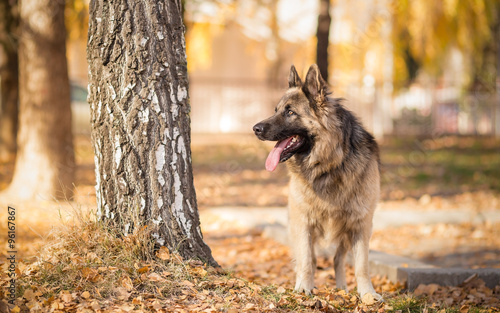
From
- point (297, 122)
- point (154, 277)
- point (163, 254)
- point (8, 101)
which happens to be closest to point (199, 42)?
point (8, 101)

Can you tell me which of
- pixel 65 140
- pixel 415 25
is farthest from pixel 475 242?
pixel 415 25

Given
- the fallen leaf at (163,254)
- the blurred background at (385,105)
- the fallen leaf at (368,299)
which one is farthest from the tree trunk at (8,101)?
the fallen leaf at (368,299)

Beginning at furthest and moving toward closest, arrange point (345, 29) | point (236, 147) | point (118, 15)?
point (345, 29) < point (236, 147) < point (118, 15)

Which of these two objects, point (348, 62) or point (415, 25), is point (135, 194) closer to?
point (415, 25)

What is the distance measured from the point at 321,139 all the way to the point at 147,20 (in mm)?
1744

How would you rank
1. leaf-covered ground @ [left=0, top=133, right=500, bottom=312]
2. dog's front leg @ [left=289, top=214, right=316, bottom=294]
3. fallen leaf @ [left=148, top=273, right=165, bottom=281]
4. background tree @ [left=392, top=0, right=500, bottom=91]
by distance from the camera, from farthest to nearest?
background tree @ [left=392, top=0, right=500, bottom=91], dog's front leg @ [left=289, top=214, right=316, bottom=294], fallen leaf @ [left=148, top=273, right=165, bottom=281], leaf-covered ground @ [left=0, top=133, right=500, bottom=312]

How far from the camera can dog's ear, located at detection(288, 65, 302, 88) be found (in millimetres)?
4371

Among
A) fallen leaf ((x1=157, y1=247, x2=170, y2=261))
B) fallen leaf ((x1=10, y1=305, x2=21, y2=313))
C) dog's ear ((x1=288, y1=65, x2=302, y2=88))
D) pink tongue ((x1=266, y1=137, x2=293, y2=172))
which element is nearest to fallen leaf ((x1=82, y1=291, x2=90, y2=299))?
fallen leaf ((x1=10, y1=305, x2=21, y2=313))

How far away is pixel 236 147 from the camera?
16.7 metres

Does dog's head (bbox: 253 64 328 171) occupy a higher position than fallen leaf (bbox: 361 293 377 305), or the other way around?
dog's head (bbox: 253 64 328 171)

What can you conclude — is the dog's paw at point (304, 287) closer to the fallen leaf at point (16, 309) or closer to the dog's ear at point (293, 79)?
the dog's ear at point (293, 79)

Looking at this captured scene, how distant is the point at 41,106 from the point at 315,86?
17.4 feet

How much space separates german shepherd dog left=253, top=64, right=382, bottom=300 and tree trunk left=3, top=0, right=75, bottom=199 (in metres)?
4.73

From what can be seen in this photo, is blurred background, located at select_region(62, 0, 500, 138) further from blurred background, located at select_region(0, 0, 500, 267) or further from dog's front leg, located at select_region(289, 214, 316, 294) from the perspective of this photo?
dog's front leg, located at select_region(289, 214, 316, 294)
